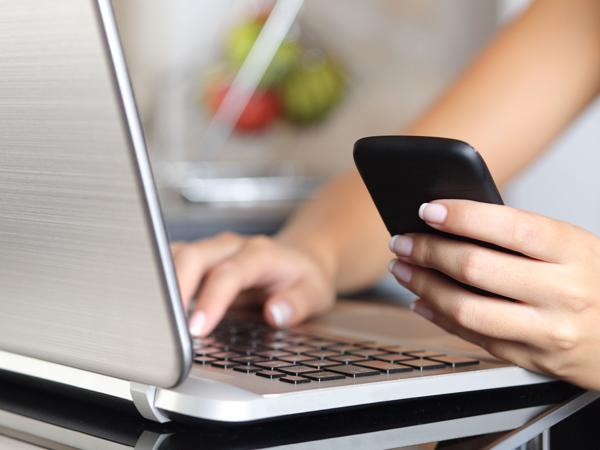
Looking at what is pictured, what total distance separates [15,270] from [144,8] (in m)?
2.12

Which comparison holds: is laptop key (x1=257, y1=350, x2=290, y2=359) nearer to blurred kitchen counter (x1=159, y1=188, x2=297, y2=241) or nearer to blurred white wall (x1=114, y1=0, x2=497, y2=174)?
blurred kitchen counter (x1=159, y1=188, x2=297, y2=241)

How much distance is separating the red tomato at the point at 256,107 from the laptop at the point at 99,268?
5.67 ft

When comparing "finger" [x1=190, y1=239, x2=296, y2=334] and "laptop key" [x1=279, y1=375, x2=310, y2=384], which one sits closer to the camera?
"laptop key" [x1=279, y1=375, x2=310, y2=384]

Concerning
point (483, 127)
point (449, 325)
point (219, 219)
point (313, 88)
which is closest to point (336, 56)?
point (313, 88)

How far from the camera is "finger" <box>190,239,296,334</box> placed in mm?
728

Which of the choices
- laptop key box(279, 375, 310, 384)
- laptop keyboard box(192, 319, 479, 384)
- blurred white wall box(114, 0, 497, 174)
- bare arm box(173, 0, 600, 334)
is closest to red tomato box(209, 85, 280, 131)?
blurred white wall box(114, 0, 497, 174)

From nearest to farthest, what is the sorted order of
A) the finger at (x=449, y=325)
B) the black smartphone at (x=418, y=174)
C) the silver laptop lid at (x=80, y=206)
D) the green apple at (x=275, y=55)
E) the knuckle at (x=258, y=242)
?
the silver laptop lid at (x=80, y=206), the black smartphone at (x=418, y=174), the finger at (x=449, y=325), the knuckle at (x=258, y=242), the green apple at (x=275, y=55)

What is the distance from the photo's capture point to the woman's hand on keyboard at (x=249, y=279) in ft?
2.46

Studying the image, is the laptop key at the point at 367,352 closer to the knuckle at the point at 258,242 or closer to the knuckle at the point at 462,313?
the knuckle at the point at 462,313

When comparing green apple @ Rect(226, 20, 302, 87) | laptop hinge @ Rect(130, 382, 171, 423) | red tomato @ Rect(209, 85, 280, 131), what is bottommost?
laptop hinge @ Rect(130, 382, 171, 423)

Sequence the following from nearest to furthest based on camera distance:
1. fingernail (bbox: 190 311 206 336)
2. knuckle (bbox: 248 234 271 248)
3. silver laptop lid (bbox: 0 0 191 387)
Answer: silver laptop lid (bbox: 0 0 191 387) < fingernail (bbox: 190 311 206 336) < knuckle (bbox: 248 234 271 248)

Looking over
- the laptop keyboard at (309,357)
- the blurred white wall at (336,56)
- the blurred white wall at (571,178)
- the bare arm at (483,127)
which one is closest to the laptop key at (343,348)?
the laptop keyboard at (309,357)

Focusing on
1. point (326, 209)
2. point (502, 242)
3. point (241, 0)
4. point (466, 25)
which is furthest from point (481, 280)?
point (241, 0)

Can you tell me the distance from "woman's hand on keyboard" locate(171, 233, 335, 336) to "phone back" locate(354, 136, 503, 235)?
238 mm
